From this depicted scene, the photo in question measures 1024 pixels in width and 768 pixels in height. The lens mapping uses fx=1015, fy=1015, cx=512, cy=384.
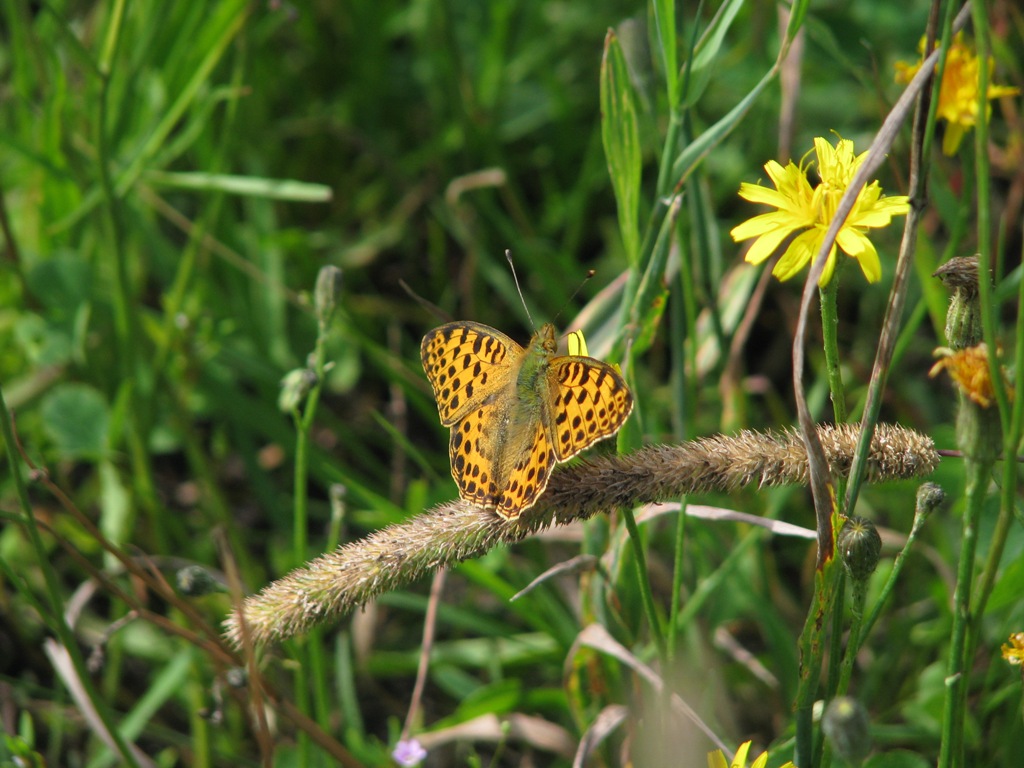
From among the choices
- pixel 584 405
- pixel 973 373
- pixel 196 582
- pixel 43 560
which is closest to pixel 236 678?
pixel 196 582

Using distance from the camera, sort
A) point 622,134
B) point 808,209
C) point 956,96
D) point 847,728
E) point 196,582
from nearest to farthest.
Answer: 1. point 847,728
2. point 808,209
3. point 196,582
4. point 622,134
5. point 956,96

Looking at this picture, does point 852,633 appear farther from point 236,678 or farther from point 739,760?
point 236,678

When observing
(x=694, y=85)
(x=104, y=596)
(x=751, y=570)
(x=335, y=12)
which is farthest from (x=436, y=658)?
(x=335, y=12)

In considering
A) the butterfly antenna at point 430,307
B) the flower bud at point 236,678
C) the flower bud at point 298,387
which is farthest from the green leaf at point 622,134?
the flower bud at point 236,678

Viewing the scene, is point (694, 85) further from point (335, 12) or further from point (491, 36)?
point (335, 12)

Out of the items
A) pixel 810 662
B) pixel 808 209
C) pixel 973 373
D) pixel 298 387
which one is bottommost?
pixel 810 662

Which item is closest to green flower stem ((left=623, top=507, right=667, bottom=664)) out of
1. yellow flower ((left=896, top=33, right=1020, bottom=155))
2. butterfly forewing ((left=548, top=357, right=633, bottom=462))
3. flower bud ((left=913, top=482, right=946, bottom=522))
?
butterfly forewing ((left=548, top=357, right=633, bottom=462))
